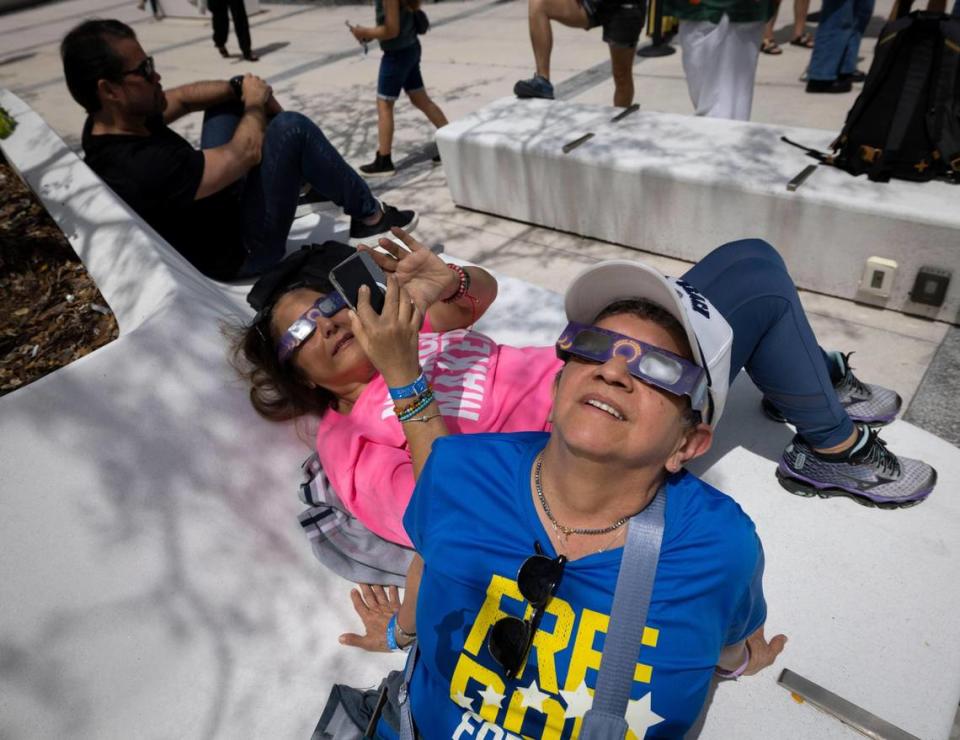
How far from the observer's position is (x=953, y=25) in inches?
119

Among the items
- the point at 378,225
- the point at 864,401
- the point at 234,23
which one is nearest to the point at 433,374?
→ the point at 864,401

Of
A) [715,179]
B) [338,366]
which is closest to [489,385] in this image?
[338,366]

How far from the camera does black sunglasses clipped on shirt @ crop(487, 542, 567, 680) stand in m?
1.29

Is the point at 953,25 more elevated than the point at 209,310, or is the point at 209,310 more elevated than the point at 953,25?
the point at 953,25

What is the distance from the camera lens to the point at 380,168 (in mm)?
5957

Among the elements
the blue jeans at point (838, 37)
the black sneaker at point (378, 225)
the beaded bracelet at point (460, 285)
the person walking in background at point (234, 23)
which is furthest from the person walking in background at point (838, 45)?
the person walking in background at point (234, 23)

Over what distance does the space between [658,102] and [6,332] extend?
6136mm

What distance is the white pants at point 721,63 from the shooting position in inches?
173

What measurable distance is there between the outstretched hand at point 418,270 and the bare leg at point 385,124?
392 centimetres

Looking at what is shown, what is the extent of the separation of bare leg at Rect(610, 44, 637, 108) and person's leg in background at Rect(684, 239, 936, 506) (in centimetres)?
379

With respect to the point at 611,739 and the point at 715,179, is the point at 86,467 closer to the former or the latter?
the point at 611,739

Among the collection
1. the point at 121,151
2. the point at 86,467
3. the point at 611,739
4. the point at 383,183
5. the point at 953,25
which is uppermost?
the point at 953,25

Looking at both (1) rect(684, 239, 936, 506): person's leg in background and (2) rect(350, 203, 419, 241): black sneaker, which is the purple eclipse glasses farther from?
(2) rect(350, 203, 419, 241): black sneaker

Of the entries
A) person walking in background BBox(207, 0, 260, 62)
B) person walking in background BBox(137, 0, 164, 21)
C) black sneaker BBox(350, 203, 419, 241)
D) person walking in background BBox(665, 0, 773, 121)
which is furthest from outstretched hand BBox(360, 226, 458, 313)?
person walking in background BBox(137, 0, 164, 21)
